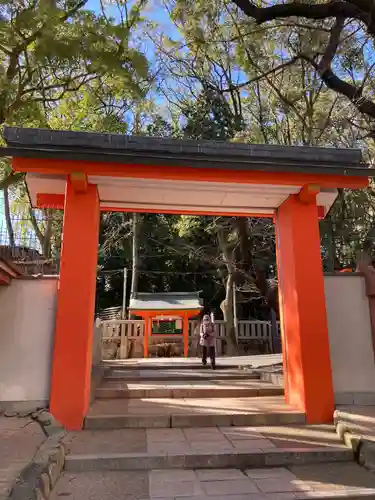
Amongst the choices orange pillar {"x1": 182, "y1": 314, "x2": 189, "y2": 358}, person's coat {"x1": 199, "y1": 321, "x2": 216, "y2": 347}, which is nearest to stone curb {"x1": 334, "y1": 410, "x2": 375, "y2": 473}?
person's coat {"x1": 199, "y1": 321, "x2": 216, "y2": 347}

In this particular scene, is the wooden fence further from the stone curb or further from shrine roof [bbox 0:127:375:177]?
the stone curb

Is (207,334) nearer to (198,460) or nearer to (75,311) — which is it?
(75,311)

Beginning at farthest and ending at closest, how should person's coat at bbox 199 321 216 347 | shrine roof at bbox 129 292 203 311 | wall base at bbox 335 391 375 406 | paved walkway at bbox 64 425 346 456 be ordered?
shrine roof at bbox 129 292 203 311 → person's coat at bbox 199 321 216 347 → wall base at bbox 335 391 375 406 → paved walkway at bbox 64 425 346 456

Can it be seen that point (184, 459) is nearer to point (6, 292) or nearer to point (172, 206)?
point (6, 292)

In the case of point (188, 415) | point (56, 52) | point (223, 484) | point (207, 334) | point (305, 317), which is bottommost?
point (223, 484)

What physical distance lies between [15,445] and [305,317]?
384 cm

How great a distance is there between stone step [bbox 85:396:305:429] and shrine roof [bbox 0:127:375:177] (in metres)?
3.28

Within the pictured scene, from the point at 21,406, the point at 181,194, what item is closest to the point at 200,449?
the point at 21,406

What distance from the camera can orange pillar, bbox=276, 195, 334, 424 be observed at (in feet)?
16.9

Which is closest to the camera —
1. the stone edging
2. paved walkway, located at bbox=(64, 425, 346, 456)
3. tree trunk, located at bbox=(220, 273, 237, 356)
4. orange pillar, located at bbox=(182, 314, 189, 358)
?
the stone edging

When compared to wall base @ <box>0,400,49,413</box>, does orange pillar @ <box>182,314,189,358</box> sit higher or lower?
higher

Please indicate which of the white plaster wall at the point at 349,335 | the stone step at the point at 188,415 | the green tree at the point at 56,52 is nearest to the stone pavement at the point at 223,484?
the stone step at the point at 188,415

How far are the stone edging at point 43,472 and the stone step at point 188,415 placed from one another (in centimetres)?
76

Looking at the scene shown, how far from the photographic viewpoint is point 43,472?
3104mm
